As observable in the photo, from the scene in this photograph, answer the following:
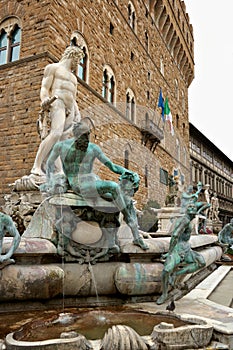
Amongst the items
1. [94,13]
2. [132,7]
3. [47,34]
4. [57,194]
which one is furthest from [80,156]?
[132,7]

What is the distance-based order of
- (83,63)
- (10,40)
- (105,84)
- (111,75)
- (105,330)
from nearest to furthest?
(105,330), (10,40), (83,63), (105,84), (111,75)

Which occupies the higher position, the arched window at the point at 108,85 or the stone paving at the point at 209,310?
the arched window at the point at 108,85

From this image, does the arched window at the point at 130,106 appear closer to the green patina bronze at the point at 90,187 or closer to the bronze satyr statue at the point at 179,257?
the green patina bronze at the point at 90,187

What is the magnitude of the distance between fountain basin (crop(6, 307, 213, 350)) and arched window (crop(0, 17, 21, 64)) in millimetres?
10014

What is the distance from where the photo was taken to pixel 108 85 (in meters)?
14.7

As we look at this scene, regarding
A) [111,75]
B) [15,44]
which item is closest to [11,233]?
[15,44]

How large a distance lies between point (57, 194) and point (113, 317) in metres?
1.14

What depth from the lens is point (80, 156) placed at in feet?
10.2

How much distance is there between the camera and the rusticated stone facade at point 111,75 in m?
10.1

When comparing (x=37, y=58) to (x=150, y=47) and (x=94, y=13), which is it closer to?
(x=94, y=13)

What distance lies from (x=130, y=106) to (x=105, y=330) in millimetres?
16348

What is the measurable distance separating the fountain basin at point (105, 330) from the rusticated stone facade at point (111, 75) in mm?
2632

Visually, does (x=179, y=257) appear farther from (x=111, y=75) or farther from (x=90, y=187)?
(x=111, y=75)

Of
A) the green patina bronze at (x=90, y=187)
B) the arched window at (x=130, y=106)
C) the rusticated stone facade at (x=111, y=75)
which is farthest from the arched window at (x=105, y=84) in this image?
the green patina bronze at (x=90, y=187)
